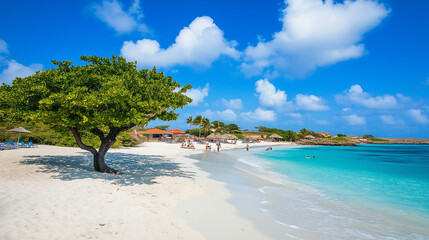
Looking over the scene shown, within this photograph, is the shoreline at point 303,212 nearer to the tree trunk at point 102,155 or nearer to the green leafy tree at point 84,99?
the green leafy tree at point 84,99

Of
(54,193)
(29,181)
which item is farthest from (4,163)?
(54,193)

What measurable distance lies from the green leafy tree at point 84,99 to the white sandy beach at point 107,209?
2.44m

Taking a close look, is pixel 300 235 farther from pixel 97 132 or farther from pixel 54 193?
pixel 97 132

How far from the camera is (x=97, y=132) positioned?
10.9 metres

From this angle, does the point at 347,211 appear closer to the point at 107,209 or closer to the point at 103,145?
the point at 107,209

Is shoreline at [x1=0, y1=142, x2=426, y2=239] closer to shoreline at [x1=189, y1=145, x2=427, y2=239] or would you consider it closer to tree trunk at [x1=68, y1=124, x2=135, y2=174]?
shoreline at [x1=189, y1=145, x2=427, y2=239]

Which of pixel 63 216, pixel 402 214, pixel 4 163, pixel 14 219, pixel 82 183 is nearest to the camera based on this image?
pixel 14 219

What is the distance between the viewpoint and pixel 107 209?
598 cm

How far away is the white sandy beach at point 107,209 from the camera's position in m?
4.68

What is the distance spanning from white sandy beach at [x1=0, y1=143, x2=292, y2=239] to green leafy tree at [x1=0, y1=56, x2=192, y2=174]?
2.44 metres

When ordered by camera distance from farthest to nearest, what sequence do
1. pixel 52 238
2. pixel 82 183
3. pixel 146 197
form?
pixel 82 183 → pixel 146 197 → pixel 52 238

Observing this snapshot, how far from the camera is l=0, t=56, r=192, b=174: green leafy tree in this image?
8.27 m

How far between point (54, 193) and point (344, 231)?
9104 millimetres

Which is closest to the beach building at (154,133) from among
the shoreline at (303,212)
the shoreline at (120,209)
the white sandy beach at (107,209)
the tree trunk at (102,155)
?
the tree trunk at (102,155)
